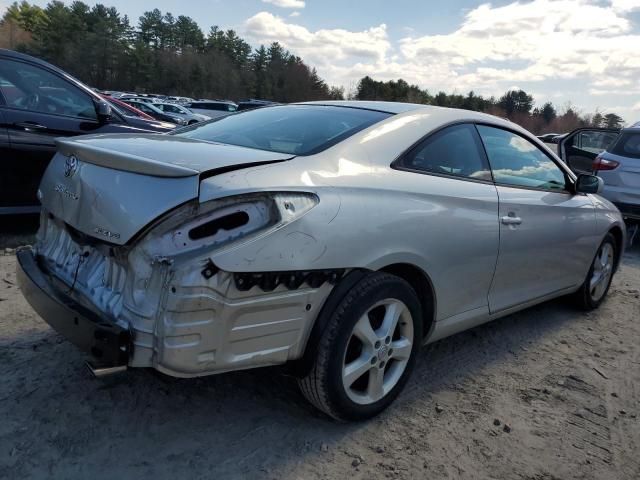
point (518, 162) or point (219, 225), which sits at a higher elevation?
point (518, 162)

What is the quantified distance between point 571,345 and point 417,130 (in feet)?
6.94

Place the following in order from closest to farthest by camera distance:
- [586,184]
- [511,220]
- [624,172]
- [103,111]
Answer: [511,220], [586,184], [103,111], [624,172]

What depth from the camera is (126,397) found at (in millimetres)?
2695

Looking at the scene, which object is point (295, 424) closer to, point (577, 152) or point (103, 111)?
point (103, 111)

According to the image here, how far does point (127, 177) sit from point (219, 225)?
494 mm

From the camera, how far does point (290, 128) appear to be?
118 inches

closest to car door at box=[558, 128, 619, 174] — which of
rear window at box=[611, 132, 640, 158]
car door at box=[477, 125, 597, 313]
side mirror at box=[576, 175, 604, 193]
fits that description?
rear window at box=[611, 132, 640, 158]

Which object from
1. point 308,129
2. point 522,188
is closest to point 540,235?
point 522,188

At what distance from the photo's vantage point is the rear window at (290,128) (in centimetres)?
270

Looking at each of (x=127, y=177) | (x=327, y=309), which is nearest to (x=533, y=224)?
(x=327, y=309)

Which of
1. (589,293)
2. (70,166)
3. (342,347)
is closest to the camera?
(342,347)

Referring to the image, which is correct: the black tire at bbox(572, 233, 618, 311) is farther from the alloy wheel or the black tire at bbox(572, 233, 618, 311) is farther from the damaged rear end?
the damaged rear end

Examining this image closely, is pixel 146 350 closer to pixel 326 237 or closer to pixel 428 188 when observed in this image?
pixel 326 237

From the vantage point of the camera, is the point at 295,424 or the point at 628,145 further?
the point at 628,145
